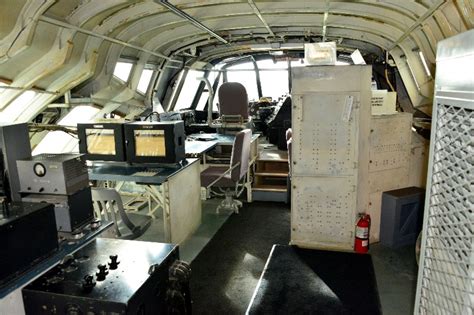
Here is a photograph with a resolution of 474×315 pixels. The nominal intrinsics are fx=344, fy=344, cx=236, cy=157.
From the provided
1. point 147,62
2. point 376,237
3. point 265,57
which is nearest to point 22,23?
point 147,62

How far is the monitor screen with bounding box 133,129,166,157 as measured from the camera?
3477 mm

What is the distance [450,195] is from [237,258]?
8.37 ft

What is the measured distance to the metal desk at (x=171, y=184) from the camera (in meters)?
3.28

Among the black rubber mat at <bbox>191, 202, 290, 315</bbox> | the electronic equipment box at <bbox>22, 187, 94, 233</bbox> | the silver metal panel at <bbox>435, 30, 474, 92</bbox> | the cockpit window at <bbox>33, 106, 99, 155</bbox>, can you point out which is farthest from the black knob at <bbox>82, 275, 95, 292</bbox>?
the cockpit window at <bbox>33, 106, 99, 155</bbox>

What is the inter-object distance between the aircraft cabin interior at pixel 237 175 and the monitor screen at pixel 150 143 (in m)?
0.02

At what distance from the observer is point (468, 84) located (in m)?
0.94

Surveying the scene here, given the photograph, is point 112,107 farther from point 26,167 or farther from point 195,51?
point 26,167

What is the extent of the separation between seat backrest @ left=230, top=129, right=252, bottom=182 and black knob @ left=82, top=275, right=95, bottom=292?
8.65ft

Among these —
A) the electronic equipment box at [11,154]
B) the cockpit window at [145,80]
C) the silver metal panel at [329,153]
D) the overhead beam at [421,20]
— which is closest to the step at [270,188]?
the silver metal panel at [329,153]

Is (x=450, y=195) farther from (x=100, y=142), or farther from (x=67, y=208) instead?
(x=100, y=142)

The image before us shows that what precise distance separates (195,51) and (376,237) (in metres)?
4.95

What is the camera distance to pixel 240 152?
407 centimetres

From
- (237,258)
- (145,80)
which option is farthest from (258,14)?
(237,258)

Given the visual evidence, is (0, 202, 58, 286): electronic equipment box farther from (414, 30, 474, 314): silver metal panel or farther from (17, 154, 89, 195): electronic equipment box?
(414, 30, 474, 314): silver metal panel
